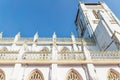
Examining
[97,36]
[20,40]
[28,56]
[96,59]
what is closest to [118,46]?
[96,59]

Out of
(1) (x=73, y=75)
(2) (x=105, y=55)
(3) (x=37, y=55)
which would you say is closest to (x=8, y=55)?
(3) (x=37, y=55)

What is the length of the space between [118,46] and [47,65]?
1043 centimetres

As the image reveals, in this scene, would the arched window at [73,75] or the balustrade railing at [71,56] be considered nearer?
the arched window at [73,75]

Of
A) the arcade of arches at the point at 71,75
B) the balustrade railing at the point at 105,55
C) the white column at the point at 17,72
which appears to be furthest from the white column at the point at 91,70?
the white column at the point at 17,72

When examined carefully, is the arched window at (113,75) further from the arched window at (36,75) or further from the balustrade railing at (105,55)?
the arched window at (36,75)

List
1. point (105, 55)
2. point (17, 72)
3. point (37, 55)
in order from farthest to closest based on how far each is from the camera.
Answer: point (105, 55)
point (37, 55)
point (17, 72)

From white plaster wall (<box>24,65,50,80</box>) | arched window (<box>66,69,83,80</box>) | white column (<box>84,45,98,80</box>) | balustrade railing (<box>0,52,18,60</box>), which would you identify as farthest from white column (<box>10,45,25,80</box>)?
white column (<box>84,45,98,80</box>)

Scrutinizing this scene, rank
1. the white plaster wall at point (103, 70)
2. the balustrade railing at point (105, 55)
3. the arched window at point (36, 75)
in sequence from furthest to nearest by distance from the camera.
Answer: the balustrade railing at point (105, 55) < the white plaster wall at point (103, 70) < the arched window at point (36, 75)

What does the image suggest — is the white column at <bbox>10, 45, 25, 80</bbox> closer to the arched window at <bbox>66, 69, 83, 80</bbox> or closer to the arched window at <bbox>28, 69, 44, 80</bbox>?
the arched window at <bbox>28, 69, 44, 80</bbox>

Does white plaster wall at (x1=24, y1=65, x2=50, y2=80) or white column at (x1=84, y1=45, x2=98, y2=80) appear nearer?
white column at (x1=84, y1=45, x2=98, y2=80)

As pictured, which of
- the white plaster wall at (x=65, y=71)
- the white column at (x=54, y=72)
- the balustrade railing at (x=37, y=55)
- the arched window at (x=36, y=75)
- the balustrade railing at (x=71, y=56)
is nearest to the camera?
the white column at (x=54, y=72)

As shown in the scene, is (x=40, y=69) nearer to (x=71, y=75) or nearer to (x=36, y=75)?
(x=36, y=75)

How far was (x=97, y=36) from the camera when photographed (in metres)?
28.5

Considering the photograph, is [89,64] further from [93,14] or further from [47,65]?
[93,14]
